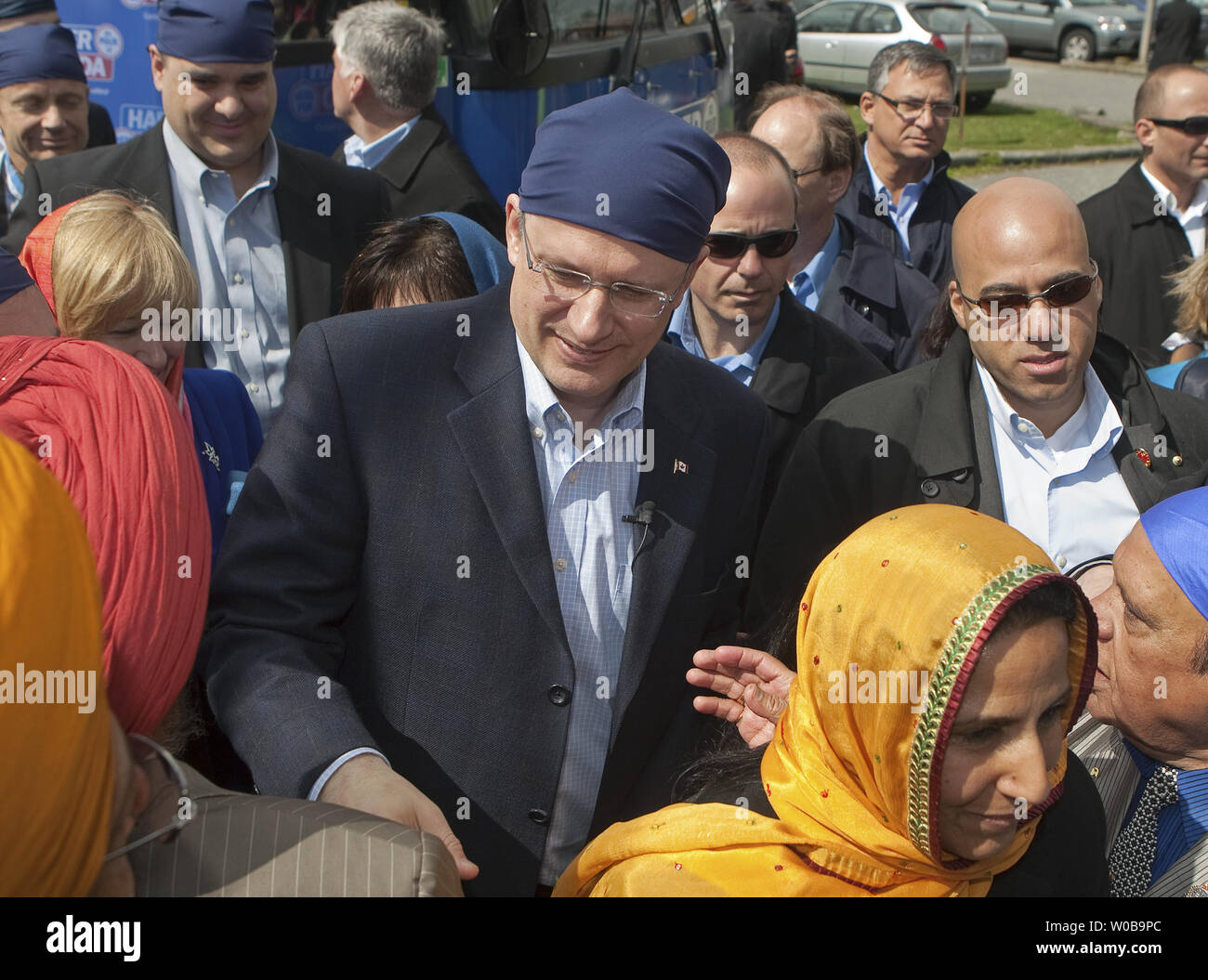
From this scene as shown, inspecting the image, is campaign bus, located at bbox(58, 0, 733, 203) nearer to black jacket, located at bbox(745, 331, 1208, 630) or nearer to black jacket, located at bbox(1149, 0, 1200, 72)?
black jacket, located at bbox(745, 331, 1208, 630)

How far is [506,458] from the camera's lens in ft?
7.77

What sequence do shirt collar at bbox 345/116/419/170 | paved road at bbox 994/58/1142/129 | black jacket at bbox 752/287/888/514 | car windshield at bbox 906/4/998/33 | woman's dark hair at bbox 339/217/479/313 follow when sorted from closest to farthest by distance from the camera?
woman's dark hair at bbox 339/217/479/313, black jacket at bbox 752/287/888/514, shirt collar at bbox 345/116/419/170, paved road at bbox 994/58/1142/129, car windshield at bbox 906/4/998/33

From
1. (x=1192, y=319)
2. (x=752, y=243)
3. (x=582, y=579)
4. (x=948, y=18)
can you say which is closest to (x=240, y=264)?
(x=752, y=243)

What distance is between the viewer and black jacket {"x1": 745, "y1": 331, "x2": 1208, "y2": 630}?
3035mm

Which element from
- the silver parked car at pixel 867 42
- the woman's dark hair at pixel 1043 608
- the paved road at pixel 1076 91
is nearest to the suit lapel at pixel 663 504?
the woman's dark hair at pixel 1043 608

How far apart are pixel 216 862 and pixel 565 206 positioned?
1.29m

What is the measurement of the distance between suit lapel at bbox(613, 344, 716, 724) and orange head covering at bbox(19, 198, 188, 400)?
1.23 m

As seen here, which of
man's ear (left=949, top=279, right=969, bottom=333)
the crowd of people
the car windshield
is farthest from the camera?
the car windshield

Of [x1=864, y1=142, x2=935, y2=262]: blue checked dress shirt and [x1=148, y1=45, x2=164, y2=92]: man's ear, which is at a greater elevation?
[x1=148, y1=45, x2=164, y2=92]: man's ear

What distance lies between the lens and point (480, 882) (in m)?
2.39

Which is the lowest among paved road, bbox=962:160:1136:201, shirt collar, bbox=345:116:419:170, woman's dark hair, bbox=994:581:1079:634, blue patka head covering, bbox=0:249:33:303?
paved road, bbox=962:160:1136:201

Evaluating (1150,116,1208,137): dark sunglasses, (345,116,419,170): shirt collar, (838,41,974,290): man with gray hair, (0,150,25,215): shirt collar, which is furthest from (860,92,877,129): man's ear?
(0,150,25,215): shirt collar

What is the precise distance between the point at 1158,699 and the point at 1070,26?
26.9m
